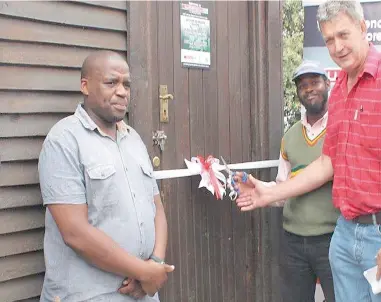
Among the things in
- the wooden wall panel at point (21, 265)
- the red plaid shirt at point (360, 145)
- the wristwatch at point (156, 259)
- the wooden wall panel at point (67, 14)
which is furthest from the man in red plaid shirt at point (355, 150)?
the wooden wall panel at point (21, 265)

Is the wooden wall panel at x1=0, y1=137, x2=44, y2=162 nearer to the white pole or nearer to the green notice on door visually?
the white pole

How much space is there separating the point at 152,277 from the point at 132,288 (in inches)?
4.2

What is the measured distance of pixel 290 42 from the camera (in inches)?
219

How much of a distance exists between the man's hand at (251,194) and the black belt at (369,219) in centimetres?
79

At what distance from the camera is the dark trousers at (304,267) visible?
363 centimetres

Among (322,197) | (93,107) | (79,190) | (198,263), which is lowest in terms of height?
(198,263)

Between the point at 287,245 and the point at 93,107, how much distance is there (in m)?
1.76

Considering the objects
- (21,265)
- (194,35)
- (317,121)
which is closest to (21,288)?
(21,265)

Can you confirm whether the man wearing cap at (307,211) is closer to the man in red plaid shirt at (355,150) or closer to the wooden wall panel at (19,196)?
the man in red plaid shirt at (355,150)

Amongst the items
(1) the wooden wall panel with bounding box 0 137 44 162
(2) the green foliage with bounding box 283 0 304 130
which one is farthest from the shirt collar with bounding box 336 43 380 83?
(2) the green foliage with bounding box 283 0 304 130

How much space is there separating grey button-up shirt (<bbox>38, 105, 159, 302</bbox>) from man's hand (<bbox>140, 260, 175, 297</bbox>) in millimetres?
87

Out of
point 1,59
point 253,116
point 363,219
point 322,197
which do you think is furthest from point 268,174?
point 1,59

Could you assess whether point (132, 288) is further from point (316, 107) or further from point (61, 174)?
point (316, 107)

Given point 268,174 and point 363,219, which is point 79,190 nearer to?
point 363,219
